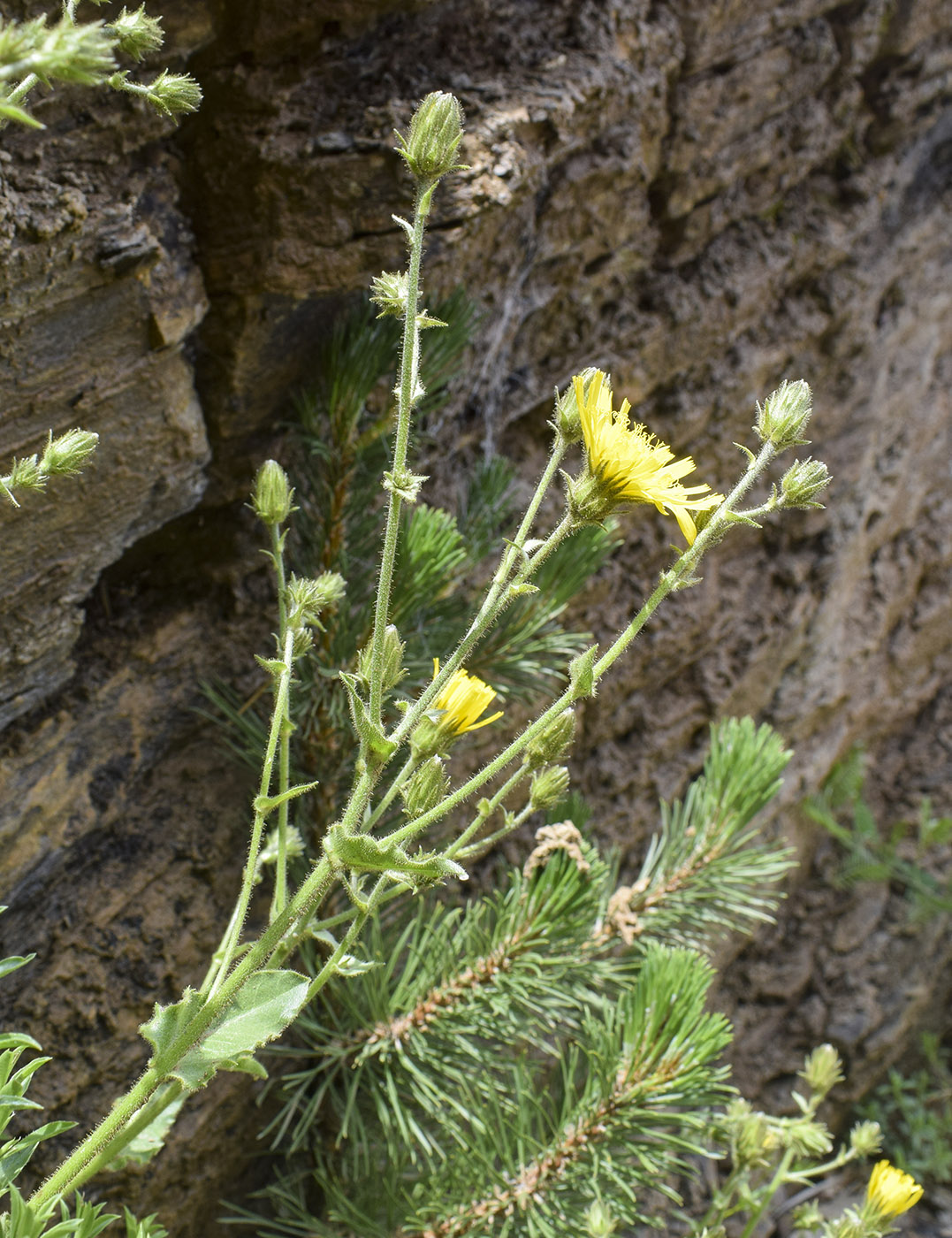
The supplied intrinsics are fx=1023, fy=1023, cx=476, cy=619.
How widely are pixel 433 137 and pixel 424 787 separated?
395mm

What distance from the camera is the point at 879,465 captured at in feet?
6.05

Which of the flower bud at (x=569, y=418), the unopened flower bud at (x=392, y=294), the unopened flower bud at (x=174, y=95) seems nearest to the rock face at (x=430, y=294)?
the unopened flower bud at (x=174, y=95)

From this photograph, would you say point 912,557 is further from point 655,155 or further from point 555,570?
point 555,570

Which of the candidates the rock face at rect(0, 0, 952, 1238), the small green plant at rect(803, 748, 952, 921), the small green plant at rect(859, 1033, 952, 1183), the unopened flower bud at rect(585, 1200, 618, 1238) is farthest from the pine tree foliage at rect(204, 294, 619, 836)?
the small green plant at rect(859, 1033, 952, 1183)

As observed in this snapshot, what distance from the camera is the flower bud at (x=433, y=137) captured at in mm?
612

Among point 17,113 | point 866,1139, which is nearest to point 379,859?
point 17,113

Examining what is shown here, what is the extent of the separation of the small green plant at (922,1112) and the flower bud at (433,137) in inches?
70.7

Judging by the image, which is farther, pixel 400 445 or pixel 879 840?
pixel 879 840

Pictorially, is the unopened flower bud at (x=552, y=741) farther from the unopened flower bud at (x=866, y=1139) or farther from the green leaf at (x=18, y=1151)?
the unopened flower bud at (x=866, y=1139)

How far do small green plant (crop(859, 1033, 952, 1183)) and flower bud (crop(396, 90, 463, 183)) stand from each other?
70.7 inches

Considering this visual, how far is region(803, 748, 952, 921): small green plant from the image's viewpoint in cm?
187

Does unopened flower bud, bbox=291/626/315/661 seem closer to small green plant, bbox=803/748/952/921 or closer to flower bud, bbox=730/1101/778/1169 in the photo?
flower bud, bbox=730/1101/778/1169

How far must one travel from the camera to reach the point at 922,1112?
185cm

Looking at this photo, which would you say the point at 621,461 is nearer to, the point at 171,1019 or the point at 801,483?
the point at 801,483
